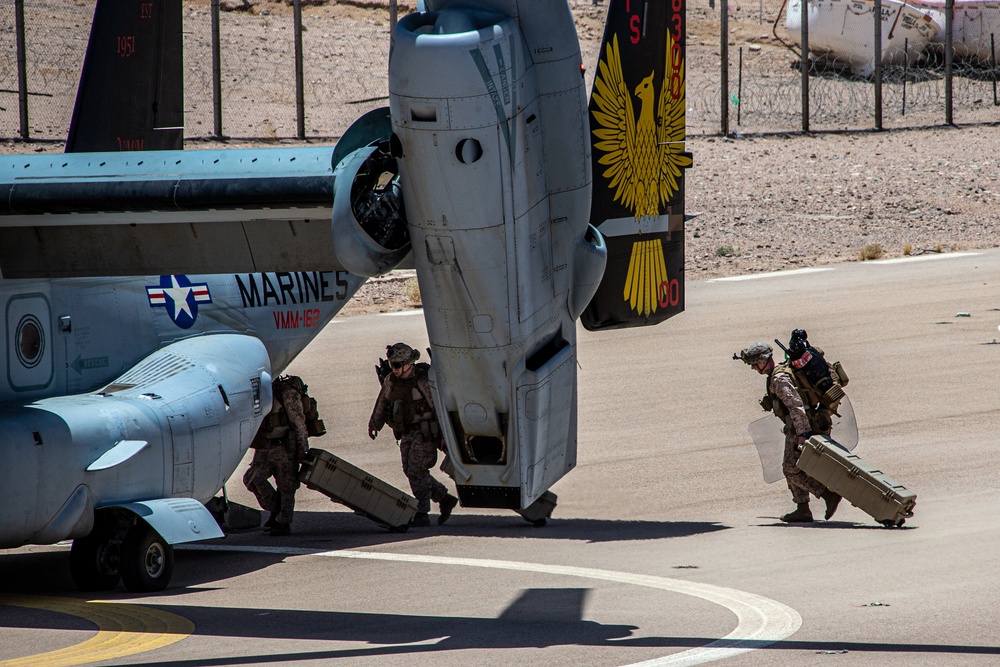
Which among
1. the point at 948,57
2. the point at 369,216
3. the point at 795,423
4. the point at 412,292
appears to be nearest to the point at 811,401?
the point at 795,423

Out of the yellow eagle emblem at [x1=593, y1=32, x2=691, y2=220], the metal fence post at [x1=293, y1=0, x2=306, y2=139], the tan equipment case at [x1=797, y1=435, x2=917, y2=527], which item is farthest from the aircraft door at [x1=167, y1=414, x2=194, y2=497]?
the metal fence post at [x1=293, y1=0, x2=306, y2=139]

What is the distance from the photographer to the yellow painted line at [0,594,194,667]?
9.08 metres

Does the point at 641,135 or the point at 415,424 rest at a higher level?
the point at 641,135

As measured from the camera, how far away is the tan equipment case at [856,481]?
12.2 meters

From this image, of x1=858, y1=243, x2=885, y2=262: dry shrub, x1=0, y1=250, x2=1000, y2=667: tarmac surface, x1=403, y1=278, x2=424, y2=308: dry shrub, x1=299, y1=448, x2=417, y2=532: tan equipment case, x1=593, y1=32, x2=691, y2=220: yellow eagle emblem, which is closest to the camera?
x1=0, y1=250, x2=1000, y2=667: tarmac surface

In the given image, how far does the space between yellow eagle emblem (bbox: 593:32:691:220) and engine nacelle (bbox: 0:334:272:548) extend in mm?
4336

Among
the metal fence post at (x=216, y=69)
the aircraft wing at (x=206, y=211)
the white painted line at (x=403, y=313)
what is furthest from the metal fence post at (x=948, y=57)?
the aircraft wing at (x=206, y=211)

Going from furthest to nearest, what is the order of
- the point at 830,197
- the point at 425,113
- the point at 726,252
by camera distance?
the point at 830,197, the point at 726,252, the point at 425,113

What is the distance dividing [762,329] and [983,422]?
21.1ft

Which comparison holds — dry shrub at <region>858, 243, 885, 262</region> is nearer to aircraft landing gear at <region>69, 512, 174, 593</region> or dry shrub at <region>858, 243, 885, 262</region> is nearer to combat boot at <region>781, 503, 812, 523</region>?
combat boot at <region>781, 503, 812, 523</region>

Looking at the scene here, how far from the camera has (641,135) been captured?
11.2m

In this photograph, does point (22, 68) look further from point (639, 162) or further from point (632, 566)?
point (632, 566)

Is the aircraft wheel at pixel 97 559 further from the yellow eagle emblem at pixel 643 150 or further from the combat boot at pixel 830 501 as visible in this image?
the combat boot at pixel 830 501

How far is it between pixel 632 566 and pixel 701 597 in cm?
130
